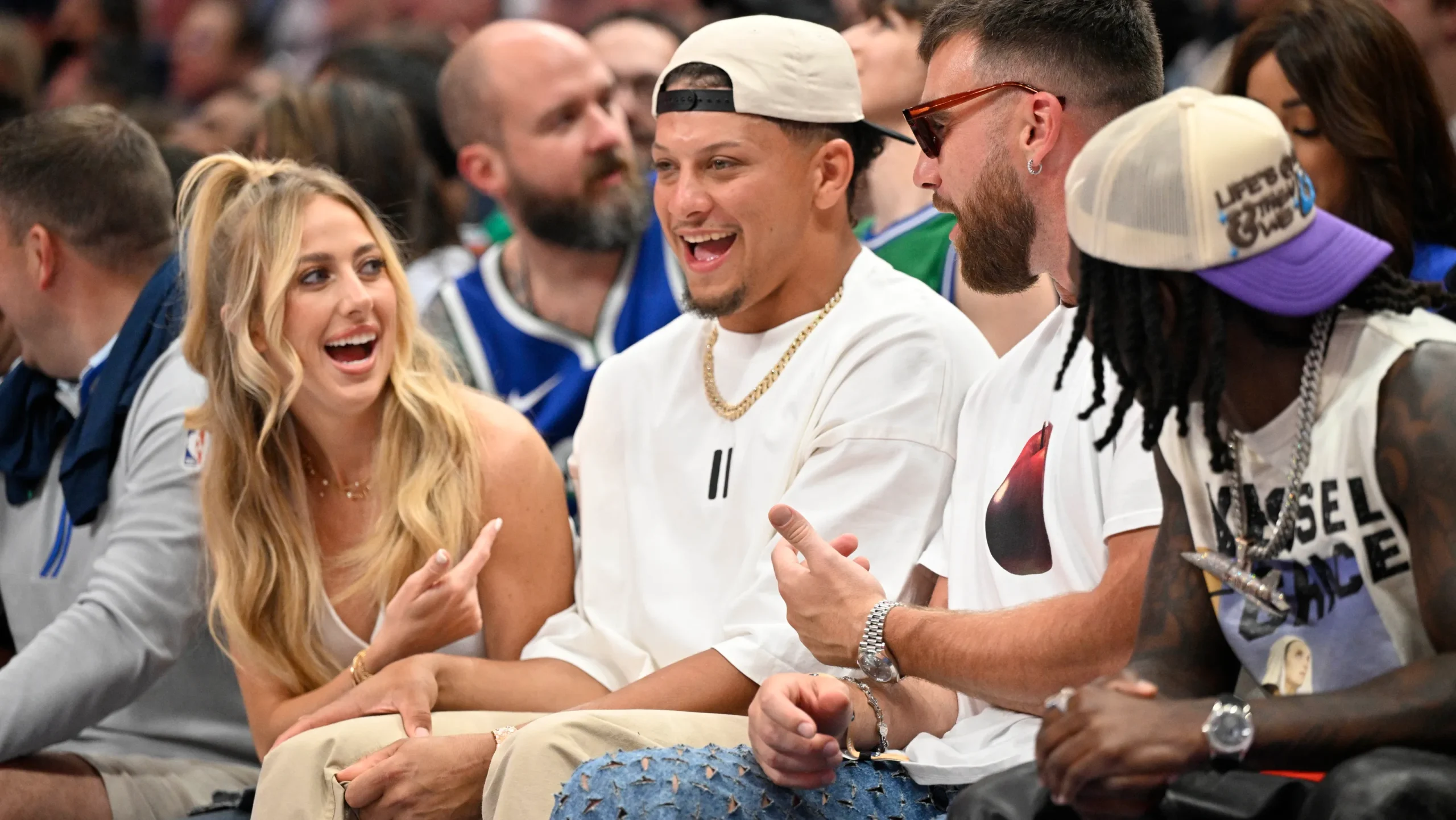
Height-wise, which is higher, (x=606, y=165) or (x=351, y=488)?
(x=606, y=165)

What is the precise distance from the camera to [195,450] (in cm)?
383

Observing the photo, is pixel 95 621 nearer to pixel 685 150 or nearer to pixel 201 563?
pixel 201 563

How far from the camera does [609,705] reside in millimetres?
3111

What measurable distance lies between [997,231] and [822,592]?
29.5 inches

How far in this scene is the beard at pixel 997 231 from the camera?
9.69 ft

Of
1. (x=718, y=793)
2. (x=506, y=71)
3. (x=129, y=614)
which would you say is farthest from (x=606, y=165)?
(x=718, y=793)

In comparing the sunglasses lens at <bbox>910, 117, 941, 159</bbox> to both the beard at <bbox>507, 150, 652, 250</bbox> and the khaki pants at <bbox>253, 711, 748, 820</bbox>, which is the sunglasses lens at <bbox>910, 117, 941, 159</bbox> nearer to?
the khaki pants at <bbox>253, 711, 748, 820</bbox>

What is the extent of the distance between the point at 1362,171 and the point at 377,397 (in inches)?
87.9

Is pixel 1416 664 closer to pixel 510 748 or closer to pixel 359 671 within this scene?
pixel 510 748

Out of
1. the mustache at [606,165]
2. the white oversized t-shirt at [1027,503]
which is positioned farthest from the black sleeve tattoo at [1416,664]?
the mustache at [606,165]

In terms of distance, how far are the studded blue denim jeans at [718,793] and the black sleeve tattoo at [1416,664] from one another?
925 mm

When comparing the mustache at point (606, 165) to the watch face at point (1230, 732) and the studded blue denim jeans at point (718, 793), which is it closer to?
the studded blue denim jeans at point (718, 793)

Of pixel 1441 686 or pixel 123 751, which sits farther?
pixel 123 751

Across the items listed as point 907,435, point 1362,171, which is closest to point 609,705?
point 907,435
